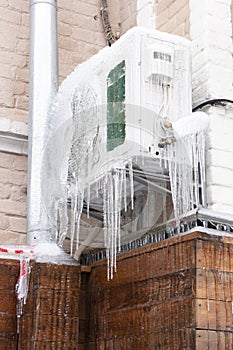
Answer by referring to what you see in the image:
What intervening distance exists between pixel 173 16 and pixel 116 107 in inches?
29.7

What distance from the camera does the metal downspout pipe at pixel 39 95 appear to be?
2754 mm

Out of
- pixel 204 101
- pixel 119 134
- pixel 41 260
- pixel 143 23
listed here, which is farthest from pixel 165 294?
pixel 143 23

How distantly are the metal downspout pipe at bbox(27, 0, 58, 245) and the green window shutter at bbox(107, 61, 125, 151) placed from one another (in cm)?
38

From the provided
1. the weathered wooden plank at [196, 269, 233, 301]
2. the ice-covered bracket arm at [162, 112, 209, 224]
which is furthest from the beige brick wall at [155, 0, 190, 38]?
the weathered wooden plank at [196, 269, 233, 301]

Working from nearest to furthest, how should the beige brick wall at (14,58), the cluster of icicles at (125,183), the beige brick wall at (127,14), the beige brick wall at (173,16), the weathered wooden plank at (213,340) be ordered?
1. the weathered wooden plank at (213,340)
2. the cluster of icicles at (125,183)
3. the beige brick wall at (173,16)
4. the beige brick wall at (14,58)
5. the beige brick wall at (127,14)

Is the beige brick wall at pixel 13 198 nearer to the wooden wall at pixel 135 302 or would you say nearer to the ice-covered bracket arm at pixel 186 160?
the wooden wall at pixel 135 302

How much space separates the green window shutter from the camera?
2521mm

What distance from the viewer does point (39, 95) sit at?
2.95m

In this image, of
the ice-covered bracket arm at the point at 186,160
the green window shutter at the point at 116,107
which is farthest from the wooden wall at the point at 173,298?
the green window shutter at the point at 116,107

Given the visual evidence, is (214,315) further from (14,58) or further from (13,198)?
(14,58)

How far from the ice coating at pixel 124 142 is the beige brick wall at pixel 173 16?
362 millimetres

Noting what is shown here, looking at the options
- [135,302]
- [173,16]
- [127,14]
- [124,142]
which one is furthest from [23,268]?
[127,14]

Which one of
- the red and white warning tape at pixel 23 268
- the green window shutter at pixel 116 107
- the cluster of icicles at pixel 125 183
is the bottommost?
the red and white warning tape at pixel 23 268

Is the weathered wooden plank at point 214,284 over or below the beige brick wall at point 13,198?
below
